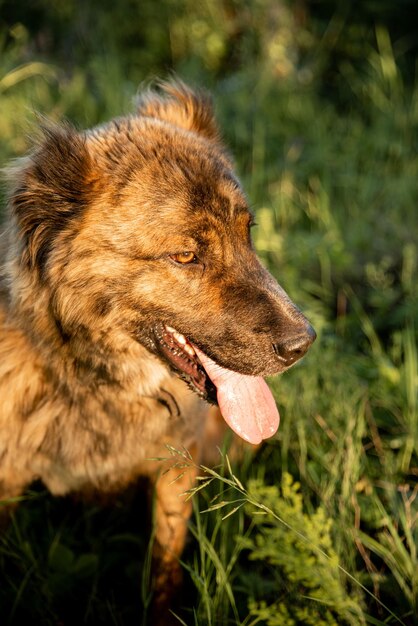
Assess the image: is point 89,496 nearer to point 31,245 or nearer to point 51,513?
point 51,513

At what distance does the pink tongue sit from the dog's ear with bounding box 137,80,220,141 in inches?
43.7

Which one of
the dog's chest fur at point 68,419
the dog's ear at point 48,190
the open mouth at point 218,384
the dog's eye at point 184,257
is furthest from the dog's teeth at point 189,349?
the dog's ear at point 48,190

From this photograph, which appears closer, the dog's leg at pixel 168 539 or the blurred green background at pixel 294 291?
the blurred green background at pixel 294 291

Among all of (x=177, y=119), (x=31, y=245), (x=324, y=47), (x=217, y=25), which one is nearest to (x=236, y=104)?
(x=217, y=25)

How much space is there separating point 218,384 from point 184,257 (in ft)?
1.53

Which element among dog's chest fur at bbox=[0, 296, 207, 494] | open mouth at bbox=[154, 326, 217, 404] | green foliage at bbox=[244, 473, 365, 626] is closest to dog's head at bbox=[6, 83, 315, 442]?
open mouth at bbox=[154, 326, 217, 404]

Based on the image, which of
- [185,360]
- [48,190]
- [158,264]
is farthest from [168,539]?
[48,190]

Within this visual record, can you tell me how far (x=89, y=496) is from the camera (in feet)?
9.22

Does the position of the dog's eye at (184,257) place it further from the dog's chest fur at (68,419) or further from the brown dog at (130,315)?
the dog's chest fur at (68,419)

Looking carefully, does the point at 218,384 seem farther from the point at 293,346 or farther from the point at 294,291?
the point at 294,291

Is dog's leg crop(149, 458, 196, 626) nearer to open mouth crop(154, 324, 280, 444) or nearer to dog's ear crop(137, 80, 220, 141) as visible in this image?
open mouth crop(154, 324, 280, 444)

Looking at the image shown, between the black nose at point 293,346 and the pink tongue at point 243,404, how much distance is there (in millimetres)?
200

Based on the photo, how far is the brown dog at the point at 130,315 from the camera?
2.36 meters

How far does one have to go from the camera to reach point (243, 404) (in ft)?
Answer: 8.26
